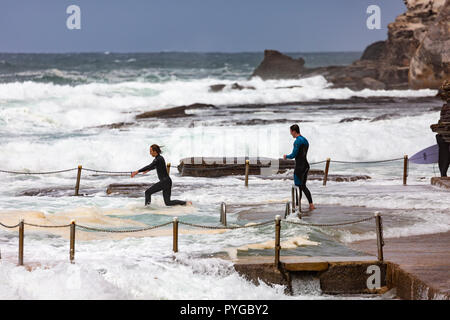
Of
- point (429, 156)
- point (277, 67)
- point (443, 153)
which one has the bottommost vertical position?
point (429, 156)

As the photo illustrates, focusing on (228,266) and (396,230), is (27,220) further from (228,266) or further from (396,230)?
(396,230)

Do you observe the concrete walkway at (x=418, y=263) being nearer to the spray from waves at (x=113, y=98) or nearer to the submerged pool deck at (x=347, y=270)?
the submerged pool deck at (x=347, y=270)

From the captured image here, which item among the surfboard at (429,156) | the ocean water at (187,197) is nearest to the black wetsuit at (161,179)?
the ocean water at (187,197)

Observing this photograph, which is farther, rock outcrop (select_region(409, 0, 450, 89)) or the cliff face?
the cliff face

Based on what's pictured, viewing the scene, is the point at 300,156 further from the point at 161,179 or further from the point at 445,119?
the point at 445,119

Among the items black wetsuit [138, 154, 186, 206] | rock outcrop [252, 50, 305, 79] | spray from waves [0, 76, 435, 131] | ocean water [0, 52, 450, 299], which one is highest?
rock outcrop [252, 50, 305, 79]

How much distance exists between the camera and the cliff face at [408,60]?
183 feet

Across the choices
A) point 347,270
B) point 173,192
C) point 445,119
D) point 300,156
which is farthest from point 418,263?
point 173,192

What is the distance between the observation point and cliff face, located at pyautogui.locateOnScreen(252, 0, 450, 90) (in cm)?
5572

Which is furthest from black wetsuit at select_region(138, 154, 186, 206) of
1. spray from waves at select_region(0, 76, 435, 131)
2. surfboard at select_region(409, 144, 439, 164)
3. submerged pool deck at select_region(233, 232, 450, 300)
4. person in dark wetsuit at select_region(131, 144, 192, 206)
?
spray from waves at select_region(0, 76, 435, 131)

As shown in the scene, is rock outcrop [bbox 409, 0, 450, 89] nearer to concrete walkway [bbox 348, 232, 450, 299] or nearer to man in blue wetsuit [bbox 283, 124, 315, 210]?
man in blue wetsuit [bbox 283, 124, 315, 210]

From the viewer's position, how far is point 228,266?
32.2ft

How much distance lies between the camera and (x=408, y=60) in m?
67.6

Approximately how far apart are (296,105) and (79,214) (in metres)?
38.0
